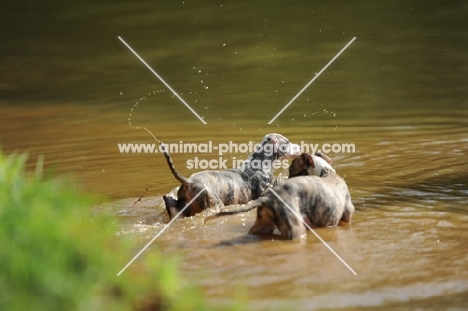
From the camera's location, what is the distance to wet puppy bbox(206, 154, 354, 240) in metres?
6.88

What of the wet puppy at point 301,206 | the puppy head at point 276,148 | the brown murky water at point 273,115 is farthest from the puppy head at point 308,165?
the puppy head at point 276,148

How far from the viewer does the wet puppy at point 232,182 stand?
778 centimetres

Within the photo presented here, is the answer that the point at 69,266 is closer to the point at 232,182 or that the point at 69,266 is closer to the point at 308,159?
the point at 308,159

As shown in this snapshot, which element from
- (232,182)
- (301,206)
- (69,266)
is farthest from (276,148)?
(69,266)

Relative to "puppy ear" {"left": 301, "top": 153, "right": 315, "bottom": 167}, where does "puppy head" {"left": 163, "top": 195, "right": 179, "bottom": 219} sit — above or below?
below

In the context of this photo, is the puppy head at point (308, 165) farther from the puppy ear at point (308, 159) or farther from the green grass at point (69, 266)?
the green grass at point (69, 266)

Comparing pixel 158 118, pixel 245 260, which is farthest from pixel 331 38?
pixel 245 260

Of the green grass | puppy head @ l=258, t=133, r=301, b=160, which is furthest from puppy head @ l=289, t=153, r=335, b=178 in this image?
the green grass

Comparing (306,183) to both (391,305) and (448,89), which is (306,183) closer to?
(391,305)

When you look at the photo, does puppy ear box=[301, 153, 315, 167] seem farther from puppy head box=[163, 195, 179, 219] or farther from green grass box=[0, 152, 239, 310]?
green grass box=[0, 152, 239, 310]

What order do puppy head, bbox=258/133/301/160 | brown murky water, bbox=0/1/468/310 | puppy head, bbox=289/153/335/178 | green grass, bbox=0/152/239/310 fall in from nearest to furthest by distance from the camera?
green grass, bbox=0/152/239/310 < brown murky water, bbox=0/1/468/310 < puppy head, bbox=289/153/335/178 < puppy head, bbox=258/133/301/160

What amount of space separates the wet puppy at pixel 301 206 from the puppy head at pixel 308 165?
14 cm

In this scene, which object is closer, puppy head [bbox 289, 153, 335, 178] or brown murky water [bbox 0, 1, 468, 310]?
brown murky water [bbox 0, 1, 468, 310]

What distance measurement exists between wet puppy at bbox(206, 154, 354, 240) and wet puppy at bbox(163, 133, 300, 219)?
79 centimetres
